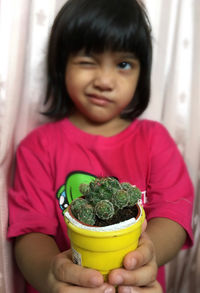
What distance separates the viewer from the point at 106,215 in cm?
51

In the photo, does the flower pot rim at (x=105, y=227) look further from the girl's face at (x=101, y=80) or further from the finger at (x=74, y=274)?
the girl's face at (x=101, y=80)

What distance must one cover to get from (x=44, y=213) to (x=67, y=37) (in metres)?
0.41

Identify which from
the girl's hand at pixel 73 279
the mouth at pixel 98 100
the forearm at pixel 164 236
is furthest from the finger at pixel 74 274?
the mouth at pixel 98 100

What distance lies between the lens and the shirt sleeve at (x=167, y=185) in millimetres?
808

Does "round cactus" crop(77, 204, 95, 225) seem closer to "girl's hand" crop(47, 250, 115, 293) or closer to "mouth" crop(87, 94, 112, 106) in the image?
"girl's hand" crop(47, 250, 115, 293)

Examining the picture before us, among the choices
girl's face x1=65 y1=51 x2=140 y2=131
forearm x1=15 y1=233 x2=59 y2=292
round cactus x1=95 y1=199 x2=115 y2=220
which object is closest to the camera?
round cactus x1=95 y1=199 x2=115 y2=220

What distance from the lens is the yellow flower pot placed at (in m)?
0.51

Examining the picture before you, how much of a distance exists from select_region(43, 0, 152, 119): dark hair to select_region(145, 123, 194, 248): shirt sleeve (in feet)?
0.69

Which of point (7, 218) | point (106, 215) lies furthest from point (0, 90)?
point (106, 215)

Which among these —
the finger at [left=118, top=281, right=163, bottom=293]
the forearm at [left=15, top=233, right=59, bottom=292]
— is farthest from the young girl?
the finger at [left=118, top=281, right=163, bottom=293]

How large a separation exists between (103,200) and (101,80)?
0.35m

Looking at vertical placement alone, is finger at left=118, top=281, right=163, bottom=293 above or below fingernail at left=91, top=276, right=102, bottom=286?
below

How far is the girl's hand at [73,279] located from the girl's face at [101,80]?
377mm

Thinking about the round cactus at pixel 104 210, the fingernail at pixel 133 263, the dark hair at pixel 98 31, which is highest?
the dark hair at pixel 98 31
